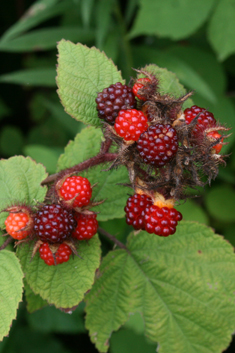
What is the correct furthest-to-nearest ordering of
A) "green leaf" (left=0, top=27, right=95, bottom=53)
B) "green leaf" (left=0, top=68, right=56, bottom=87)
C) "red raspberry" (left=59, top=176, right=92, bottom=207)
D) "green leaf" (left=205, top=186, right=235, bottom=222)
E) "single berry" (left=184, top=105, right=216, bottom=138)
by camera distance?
"green leaf" (left=205, top=186, right=235, bottom=222), "green leaf" (left=0, top=68, right=56, bottom=87), "green leaf" (left=0, top=27, right=95, bottom=53), "red raspberry" (left=59, top=176, right=92, bottom=207), "single berry" (left=184, top=105, right=216, bottom=138)

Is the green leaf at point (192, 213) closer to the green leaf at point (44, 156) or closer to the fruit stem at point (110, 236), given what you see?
the green leaf at point (44, 156)

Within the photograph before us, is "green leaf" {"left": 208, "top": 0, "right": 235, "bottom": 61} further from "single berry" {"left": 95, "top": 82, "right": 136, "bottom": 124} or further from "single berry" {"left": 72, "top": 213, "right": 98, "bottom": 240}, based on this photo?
"single berry" {"left": 72, "top": 213, "right": 98, "bottom": 240}

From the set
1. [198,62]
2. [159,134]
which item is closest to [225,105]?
[198,62]

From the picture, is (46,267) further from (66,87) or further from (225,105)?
(225,105)

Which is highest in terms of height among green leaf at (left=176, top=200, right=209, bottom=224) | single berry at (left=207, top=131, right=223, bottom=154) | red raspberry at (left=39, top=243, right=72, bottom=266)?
single berry at (left=207, top=131, right=223, bottom=154)

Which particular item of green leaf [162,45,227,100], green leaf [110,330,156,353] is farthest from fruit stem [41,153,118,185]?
green leaf [162,45,227,100]
